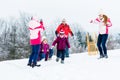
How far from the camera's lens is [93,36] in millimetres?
21516

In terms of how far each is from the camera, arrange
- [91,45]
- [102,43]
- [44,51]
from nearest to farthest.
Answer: [102,43], [44,51], [91,45]

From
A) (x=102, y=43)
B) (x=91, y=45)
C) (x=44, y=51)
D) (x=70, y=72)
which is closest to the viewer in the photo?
(x=70, y=72)

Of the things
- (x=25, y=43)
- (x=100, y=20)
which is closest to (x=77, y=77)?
(x=100, y=20)

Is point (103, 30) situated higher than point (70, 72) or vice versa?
point (103, 30)

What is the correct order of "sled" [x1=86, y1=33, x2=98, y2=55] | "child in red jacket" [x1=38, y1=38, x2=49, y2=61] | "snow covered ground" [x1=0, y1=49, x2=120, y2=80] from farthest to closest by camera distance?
"sled" [x1=86, y1=33, x2=98, y2=55] → "child in red jacket" [x1=38, y1=38, x2=49, y2=61] → "snow covered ground" [x1=0, y1=49, x2=120, y2=80]

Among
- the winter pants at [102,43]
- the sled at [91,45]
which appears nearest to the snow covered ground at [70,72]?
the winter pants at [102,43]

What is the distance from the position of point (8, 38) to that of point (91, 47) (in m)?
45.2

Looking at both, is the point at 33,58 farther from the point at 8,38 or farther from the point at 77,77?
the point at 8,38

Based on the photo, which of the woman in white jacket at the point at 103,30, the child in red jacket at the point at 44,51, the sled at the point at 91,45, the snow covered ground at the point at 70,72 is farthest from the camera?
the sled at the point at 91,45

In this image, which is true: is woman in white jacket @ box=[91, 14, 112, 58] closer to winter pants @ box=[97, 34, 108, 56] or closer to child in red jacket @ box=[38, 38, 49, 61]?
winter pants @ box=[97, 34, 108, 56]

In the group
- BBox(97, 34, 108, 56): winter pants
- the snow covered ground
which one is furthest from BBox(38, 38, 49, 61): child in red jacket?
the snow covered ground

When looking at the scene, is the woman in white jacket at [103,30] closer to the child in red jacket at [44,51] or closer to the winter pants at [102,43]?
the winter pants at [102,43]

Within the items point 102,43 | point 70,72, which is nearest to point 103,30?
point 102,43

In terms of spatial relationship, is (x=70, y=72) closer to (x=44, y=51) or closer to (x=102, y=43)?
(x=102, y=43)
